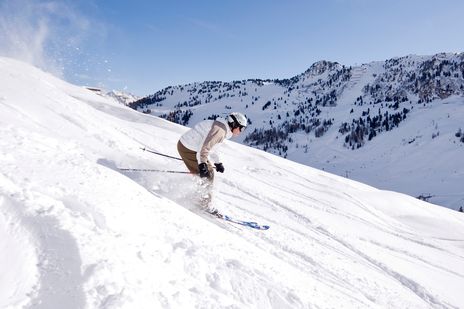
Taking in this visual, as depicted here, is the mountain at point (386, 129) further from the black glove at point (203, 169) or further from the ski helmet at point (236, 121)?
the black glove at point (203, 169)

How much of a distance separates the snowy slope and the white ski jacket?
0.77m

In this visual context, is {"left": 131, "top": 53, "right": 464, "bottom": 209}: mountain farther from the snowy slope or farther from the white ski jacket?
the white ski jacket

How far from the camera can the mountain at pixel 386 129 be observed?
6962cm

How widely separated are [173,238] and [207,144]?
298 centimetres

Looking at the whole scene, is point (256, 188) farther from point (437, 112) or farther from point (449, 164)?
point (437, 112)

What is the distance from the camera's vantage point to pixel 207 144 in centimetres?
749

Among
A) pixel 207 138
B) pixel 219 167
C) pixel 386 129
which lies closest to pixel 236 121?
pixel 207 138

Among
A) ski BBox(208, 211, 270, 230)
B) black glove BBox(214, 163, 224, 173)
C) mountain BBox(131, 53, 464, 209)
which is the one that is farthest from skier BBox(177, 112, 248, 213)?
mountain BBox(131, 53, 464, 209)

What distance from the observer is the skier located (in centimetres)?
753

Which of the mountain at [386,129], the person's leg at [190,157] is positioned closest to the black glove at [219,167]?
the person's leg at [190,157]

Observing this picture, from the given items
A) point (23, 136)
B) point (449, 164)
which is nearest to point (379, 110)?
point (449, 164)

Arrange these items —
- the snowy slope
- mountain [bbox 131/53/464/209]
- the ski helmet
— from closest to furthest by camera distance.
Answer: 1. the snowy slope
2. the ski helmet
3. mountain [bbox 131/53/464/209]

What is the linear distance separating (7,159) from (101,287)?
11.5 ft

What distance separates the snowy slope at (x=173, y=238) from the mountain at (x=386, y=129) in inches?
1891
